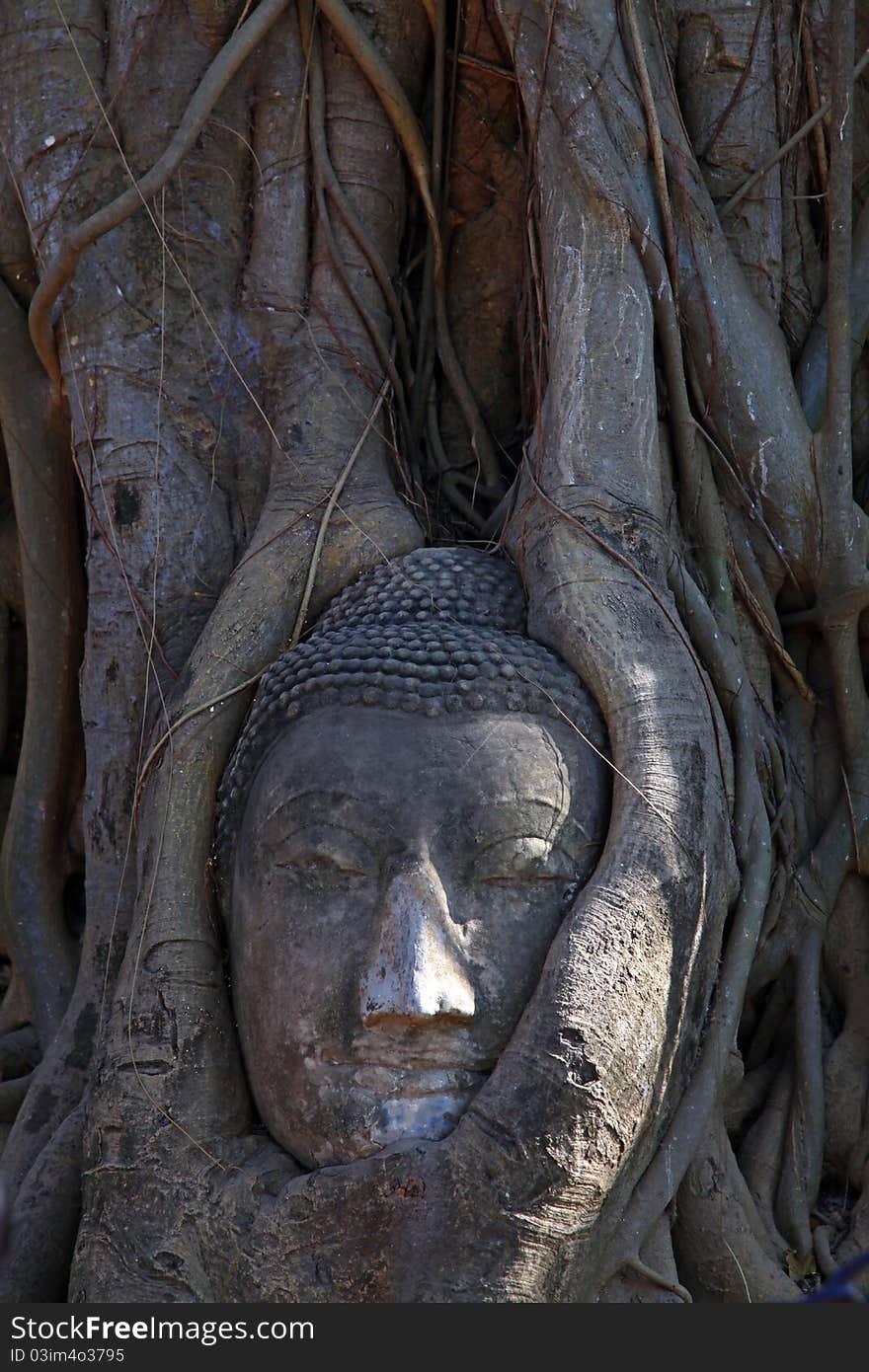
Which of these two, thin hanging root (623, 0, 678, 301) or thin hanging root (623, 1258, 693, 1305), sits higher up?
thin hanging root (623, 0, 678, 301)

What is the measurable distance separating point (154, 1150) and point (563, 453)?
4.76 ft

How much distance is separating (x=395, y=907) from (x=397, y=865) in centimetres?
8

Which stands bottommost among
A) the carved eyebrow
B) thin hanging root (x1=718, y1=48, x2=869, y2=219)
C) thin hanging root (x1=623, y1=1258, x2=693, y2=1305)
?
thin hanging root (x1=623, y1=1258, x2=693, y2=1305)

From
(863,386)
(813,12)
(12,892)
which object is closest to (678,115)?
(813,12)

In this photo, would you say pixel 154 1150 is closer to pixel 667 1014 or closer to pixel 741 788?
pixel 667 1014

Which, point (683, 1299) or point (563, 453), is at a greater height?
point (563, 453)

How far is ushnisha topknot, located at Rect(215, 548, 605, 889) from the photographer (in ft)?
8.67

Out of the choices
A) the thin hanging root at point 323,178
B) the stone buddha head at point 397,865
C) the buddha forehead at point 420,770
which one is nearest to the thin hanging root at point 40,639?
the thin hanging root at point 323,178

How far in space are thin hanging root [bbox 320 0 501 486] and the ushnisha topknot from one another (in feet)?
2.01

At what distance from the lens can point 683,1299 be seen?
2523 millimetres

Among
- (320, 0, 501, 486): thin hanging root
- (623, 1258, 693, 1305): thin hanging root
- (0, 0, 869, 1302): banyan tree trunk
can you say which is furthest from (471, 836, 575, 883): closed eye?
(320, 0, 501, 486): thin hanging root

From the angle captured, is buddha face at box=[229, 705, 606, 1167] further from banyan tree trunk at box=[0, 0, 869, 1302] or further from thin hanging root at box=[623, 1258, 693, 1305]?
thin hanging root at box=[623, 1258, 693, 1305]

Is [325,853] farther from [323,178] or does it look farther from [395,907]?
[323,178]

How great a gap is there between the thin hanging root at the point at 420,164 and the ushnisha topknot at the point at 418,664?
61cm
